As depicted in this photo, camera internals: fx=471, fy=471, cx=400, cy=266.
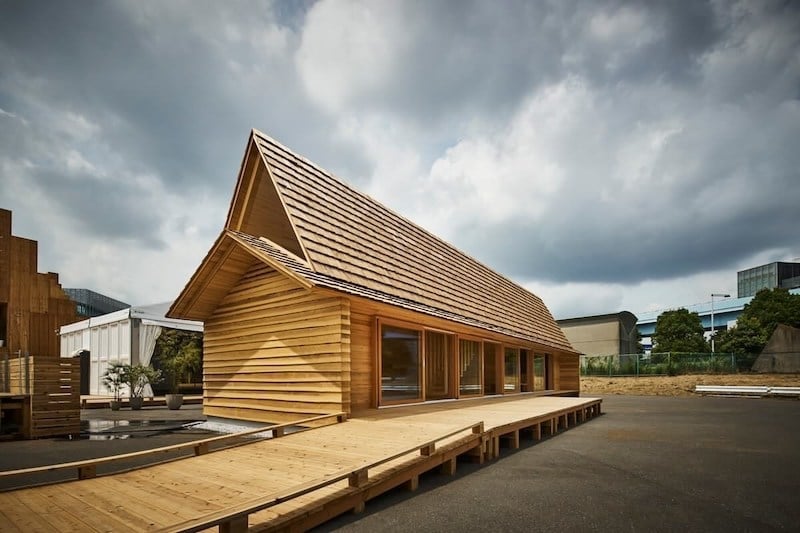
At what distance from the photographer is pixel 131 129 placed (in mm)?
12047

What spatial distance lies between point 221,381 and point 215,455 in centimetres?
549

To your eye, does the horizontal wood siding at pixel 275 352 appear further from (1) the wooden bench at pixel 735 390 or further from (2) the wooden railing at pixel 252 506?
(1) the wooden bench at pixel 735 390

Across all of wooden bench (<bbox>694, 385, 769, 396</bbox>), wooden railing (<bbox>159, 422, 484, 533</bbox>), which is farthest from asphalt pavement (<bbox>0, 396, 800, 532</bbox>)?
wooden bench (<bbox>694, 385, 769, 396</bbox>)

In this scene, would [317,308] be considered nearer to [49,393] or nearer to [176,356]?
[49,393]

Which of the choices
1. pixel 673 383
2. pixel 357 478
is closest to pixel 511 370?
pixel 357 478

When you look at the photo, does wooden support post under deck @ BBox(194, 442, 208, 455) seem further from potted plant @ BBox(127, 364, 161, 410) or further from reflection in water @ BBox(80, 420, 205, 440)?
potted plant @ BBox(127, 364, 161, 410)

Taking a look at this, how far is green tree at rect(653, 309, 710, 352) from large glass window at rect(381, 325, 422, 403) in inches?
1469

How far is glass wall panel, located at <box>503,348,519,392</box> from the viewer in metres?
16.8

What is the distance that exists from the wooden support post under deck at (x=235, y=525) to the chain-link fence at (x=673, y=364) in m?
33.1

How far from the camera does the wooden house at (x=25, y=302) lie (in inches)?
530

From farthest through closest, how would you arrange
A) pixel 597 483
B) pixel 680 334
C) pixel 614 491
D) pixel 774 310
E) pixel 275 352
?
1. pixel 680 334
2. pixel 774 310
3. pixel 275 352
4. pixel 597 483
5. pixel 614 491

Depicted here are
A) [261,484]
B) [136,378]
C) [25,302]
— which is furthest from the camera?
[136,378]

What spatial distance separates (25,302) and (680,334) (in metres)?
45.5

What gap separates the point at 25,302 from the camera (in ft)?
45.7
